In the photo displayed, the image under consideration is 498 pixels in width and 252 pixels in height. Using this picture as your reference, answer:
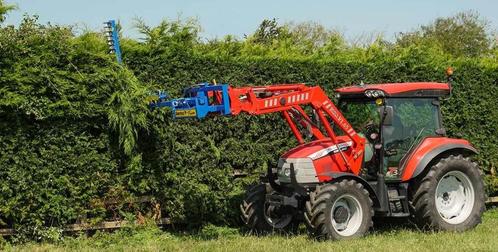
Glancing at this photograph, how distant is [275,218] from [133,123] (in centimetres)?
221

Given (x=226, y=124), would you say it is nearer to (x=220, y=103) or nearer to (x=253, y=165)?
(x=253, y=165)

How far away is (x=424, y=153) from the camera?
873 centimetres

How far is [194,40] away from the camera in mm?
9445

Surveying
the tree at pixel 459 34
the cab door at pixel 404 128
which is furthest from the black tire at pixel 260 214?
the tree at pixel 459 34

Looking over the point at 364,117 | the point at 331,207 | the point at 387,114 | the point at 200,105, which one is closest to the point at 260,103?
the point at 200,105

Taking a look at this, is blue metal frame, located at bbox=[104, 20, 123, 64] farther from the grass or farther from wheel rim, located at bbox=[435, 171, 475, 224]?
wheel rim, located at bbox=[435, 171, 475, 224]

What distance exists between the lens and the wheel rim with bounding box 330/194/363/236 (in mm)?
8125

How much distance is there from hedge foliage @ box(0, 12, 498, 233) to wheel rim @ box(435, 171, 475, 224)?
2.31m

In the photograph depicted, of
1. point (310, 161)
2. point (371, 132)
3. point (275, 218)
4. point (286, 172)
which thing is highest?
point (371, 132)

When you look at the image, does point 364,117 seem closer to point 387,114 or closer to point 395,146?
point 395,146

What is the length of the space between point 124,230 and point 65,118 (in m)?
1.67

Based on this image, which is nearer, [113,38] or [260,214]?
[113,38]

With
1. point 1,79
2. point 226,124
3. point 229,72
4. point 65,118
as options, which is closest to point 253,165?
point 226,124

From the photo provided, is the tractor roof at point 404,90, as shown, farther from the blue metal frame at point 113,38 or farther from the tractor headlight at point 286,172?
the blue metal frame at point 113,38
